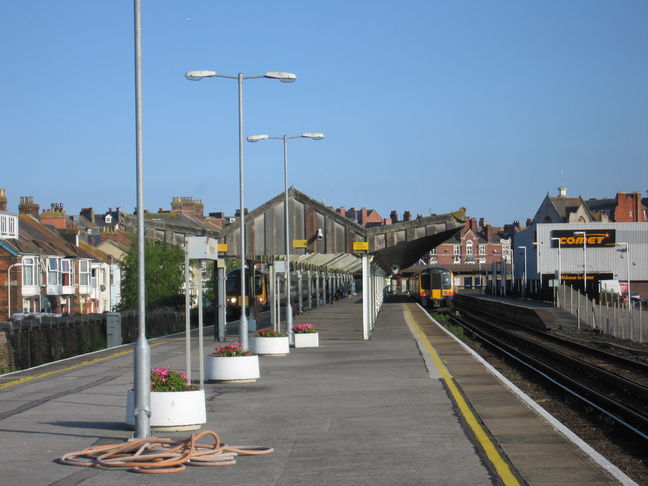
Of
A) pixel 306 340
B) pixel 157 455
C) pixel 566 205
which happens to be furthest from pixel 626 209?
pixel 157 455

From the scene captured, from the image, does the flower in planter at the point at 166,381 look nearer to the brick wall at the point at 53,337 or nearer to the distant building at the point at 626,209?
the brick wall at the point at 53,337

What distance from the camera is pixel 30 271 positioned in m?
69.5

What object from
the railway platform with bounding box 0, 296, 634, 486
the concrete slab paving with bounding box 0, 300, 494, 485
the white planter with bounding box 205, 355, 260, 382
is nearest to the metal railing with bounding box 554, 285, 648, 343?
the railway platform with bounding box 0, 296, 634, 486

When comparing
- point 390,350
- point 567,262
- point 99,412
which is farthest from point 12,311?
point 567,262

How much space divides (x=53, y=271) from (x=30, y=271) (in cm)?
404

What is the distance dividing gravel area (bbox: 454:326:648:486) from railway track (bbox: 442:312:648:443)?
0.52ft

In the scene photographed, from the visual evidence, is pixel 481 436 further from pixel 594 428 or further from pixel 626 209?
pixel 626 209

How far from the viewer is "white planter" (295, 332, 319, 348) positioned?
30672 mm

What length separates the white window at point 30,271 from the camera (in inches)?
2685

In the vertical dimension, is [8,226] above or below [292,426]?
above

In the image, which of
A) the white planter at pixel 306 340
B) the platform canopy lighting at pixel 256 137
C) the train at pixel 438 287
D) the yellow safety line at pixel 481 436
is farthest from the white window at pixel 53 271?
the yellow safety line at pixel 481 436

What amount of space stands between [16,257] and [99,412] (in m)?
54.3

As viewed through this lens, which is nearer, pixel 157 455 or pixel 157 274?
pixel 157 455

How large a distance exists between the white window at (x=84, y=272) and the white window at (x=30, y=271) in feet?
36.9
